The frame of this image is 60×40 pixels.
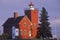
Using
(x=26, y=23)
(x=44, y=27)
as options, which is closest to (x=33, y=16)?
(x=26, y=23)

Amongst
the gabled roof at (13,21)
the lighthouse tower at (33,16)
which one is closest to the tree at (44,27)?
the lighthouse tower at (33,16)

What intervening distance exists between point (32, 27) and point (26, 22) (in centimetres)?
353

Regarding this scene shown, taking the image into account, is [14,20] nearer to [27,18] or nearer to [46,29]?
[27,18]

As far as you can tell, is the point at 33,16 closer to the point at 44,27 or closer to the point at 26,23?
the point at 26,23

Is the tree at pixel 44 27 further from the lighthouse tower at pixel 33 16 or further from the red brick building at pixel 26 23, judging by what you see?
the red brick building at pixel 26 23

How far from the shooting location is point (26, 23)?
276 feet

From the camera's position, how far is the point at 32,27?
86.6m

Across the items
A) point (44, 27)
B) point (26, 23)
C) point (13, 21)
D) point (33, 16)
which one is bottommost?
point (44, 27)

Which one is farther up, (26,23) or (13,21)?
(13,21)

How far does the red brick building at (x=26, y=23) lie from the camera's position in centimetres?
8344

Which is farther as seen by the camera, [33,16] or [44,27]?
[33,16]

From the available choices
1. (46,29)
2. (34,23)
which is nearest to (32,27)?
(34,23)

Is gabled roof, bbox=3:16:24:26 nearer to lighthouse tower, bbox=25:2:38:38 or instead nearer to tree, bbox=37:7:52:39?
lighthouse tower, bbox=25:2:38:38

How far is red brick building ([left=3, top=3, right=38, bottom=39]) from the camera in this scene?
Answer: 8344 cm
